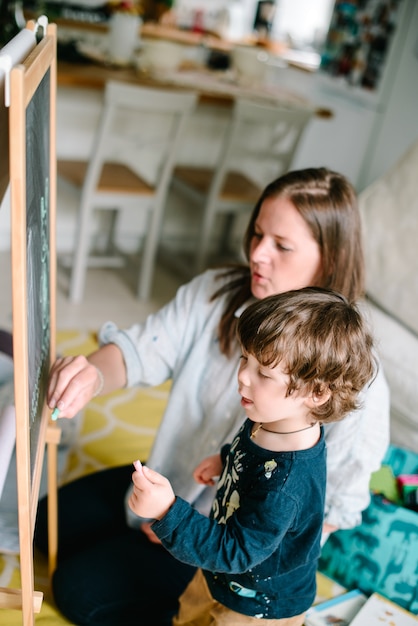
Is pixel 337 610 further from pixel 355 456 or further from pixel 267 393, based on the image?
pixel 267 393

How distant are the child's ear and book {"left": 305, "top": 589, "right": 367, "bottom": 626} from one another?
72 centimetres

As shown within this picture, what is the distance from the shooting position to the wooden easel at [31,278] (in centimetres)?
74

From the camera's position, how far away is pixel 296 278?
4.30ft

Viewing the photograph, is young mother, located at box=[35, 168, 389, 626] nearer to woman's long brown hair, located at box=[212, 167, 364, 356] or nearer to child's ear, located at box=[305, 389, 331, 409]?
woman's long brown hair, located at box=[212, 167, 364, 356]

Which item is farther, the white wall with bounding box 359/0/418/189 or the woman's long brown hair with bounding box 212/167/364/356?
the white wall with bounding box 359/0/418/189

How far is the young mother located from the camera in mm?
1298

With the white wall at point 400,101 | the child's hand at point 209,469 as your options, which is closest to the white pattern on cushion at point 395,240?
the child's hand at point 209,469

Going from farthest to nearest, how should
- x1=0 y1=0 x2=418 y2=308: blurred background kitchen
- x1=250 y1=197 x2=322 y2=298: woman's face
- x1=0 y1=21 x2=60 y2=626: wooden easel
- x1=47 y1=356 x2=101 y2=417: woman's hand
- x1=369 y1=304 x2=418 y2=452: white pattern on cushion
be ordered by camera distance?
x1=0 y1=0 x2=418 y2=308: blurred background kitchen
x1=369 y1=304 x2=418 y2=452: white pattern on cushion
x1=250 y1=197 x2=322 y2=298: woman's face
x1=47 y1=356 x2=101 y2=417: woman's hand
x1=0 y1=21 x2=60 y2=626: wooden easel

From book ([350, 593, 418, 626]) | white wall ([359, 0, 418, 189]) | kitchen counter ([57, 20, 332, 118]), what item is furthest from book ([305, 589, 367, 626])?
white wall ([359, 0, 418, 189])

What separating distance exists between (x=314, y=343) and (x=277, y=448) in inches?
7.3

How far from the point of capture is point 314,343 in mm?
981

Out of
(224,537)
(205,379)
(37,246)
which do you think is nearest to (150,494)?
(224,537)

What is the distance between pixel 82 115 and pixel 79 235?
64 cm

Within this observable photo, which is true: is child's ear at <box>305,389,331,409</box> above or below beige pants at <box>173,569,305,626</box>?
above
